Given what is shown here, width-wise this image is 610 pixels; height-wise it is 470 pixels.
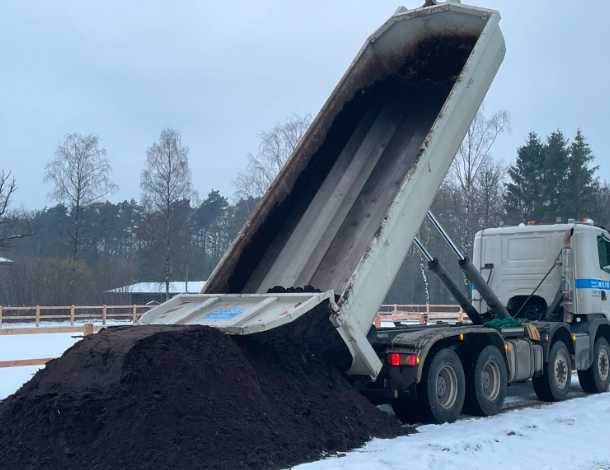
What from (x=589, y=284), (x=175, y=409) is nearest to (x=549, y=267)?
(x=589, y=284)

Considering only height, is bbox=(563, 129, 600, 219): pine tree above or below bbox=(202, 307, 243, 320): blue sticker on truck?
above

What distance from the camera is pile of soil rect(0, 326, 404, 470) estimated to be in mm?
6359

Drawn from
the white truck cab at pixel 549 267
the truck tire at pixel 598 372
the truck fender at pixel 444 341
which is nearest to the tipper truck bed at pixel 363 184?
the truck fender at pixel 444 341

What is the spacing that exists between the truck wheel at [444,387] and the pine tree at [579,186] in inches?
1553

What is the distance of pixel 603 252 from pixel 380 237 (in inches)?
247

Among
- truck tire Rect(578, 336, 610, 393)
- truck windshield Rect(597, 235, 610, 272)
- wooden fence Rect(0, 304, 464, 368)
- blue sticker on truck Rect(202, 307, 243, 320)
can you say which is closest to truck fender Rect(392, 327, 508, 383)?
blue sticker on truck Rect(202, 307, 243, 320)

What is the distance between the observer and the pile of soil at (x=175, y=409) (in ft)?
20.9

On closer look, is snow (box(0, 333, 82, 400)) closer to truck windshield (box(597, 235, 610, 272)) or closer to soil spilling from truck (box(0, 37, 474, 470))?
soil spilling from truck (box(0, 37, 474, 470))

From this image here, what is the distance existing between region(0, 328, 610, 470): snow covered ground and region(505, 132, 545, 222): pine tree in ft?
125

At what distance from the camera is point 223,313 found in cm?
834

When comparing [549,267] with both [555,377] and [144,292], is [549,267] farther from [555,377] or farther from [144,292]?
[144,292]

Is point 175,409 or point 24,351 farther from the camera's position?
point 24,351

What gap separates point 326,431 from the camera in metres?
7.35

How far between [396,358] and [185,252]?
143 feet
